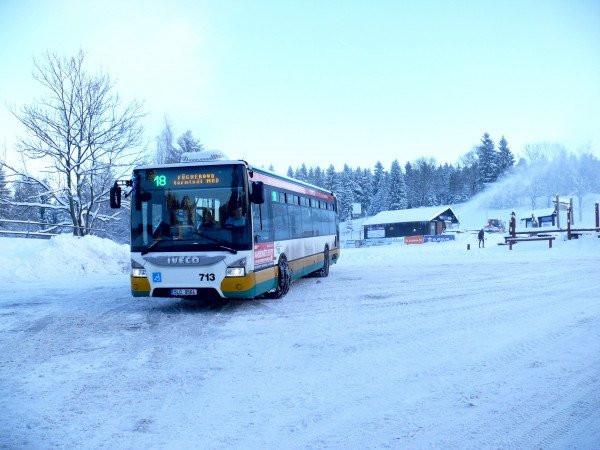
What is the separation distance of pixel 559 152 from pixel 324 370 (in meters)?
123

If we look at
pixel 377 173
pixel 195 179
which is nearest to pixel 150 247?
pixel 195 179

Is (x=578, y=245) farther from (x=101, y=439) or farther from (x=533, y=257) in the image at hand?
(x=101, y=439)

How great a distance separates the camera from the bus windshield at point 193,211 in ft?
30.5

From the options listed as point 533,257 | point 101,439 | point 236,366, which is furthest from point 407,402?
point 533,257

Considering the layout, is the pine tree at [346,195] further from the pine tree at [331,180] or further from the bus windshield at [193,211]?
the bus windshield at [193,211]

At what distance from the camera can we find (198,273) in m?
9.25

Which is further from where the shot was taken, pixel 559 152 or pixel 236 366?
pixel 559 152

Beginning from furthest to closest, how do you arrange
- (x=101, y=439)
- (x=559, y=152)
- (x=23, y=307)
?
(x=559, y=152) < (x=23, y=307) < (x=101, y=439)

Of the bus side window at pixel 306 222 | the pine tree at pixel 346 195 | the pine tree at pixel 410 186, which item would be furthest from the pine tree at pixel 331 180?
the bus side window at pixel 306 222

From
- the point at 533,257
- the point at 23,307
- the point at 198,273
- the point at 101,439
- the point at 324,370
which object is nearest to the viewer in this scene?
the point at 101,439

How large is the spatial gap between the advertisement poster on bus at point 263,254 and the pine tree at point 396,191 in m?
92.2

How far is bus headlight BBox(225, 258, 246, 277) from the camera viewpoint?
920 centimetres

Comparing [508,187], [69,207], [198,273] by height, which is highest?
[508,187]

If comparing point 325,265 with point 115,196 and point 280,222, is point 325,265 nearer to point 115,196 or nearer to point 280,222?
point 280,222
